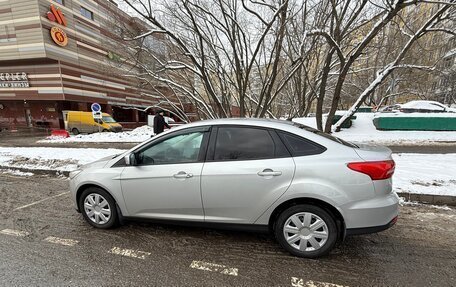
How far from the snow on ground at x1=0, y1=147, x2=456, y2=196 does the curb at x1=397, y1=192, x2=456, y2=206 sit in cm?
10

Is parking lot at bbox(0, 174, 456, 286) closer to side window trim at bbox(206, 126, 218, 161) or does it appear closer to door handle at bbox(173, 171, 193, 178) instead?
door handle at bbox(173, 171, 193, 178)

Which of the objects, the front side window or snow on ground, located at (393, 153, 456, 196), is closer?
the front side window

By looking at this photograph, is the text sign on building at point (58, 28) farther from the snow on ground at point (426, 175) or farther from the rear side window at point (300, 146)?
the snow on ground at point (426, 175)

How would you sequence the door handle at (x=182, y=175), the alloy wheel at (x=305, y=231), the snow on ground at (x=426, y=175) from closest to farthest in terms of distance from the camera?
1. the alloy wheel at (x=305, y=231)
2. the door handle at (x=182, y=175)
3. the snow on ground at (x=426, y=175)

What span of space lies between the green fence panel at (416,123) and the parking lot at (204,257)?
40.2ft

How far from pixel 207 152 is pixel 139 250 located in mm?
1479

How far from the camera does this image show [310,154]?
8.75ft

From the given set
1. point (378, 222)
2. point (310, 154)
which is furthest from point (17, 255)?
point (378, 222)

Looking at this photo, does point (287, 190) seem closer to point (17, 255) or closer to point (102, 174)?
point (102, 174)

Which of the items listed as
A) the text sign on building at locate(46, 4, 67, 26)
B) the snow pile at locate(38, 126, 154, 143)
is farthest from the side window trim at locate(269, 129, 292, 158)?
the text sign on building at locate(46, 4, 67, 26)

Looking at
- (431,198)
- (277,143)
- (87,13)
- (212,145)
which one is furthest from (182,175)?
(87,13)

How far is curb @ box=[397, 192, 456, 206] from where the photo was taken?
4.20 meters

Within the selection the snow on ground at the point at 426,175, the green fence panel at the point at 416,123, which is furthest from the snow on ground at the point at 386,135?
the snow on ground at the point at 426,175

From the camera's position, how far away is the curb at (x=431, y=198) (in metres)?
4.20
